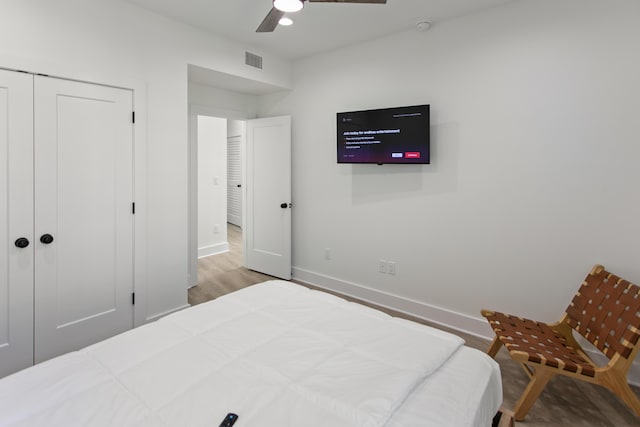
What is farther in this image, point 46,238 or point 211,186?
point 211,186

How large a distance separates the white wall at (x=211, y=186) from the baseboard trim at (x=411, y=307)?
6.31ft

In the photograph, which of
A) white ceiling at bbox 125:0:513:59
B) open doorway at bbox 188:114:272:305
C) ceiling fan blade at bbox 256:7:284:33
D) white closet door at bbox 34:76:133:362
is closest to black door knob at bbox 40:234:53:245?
white closet door at bbox 34:76:133:362

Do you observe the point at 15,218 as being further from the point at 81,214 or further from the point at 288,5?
A: the point at 288,5

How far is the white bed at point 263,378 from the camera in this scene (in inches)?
46.3

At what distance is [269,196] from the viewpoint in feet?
15.1

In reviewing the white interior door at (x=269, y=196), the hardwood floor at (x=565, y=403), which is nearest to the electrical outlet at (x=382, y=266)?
the hardwood floor at (x=565, y=403)

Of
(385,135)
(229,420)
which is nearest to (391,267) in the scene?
(385,135)

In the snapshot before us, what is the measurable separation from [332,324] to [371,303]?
6.68 ft

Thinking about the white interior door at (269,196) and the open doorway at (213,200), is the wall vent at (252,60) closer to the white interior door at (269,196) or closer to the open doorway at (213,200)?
the white interior door at (269,196)

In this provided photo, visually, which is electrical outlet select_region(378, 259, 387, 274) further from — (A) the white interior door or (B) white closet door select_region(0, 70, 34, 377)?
(B) white closet door select_region(0, 70, 34, 377)

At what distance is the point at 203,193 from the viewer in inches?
226

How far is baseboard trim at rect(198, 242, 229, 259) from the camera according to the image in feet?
18.5

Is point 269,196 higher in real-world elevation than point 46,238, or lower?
higher

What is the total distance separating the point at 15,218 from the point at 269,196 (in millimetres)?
2615
